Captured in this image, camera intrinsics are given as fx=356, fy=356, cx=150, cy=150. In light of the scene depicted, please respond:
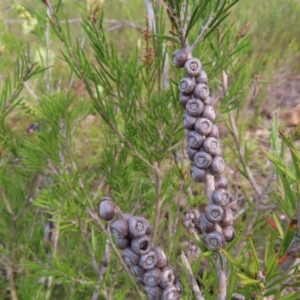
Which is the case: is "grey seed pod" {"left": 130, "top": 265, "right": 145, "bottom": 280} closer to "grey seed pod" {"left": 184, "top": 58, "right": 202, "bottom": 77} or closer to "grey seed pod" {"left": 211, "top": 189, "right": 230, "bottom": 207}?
"grey seed pod" {"left": 211, "top": 189, "right": 230, "bottom": 207}

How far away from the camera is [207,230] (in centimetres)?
52

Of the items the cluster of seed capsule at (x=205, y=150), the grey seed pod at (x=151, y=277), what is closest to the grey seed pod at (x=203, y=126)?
the cluster of seed capsule at (x=205, y=150)

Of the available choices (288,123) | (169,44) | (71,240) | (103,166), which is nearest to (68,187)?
(103,166)

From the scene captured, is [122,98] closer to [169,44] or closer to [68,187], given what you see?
[169,44]

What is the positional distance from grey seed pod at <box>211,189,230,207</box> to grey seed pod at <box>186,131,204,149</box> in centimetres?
7

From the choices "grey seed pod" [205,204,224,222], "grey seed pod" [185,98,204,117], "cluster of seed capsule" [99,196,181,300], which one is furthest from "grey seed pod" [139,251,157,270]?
"grey seed pod" [185,98,204,117]

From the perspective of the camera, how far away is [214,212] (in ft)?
1.65

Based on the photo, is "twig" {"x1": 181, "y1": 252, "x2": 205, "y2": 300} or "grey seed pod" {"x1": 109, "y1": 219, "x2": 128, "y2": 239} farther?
"twig" {"x1": 181, "y1": 252, "x2": 205, "y2": 300}

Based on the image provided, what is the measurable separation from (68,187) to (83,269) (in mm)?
502

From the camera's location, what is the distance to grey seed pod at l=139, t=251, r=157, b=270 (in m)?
0.51

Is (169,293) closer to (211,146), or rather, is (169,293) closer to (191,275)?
(191,275)

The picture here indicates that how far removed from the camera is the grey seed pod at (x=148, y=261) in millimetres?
508

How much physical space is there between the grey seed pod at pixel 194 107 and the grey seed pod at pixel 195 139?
3cm

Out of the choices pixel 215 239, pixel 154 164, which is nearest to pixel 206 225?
pixel 215 239
